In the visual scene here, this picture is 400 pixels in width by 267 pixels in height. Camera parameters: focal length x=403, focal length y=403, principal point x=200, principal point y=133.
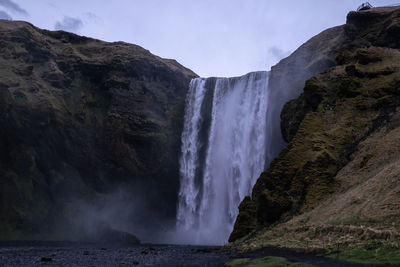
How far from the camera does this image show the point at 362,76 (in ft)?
114

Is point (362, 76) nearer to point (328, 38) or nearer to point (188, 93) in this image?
point (328, 38)

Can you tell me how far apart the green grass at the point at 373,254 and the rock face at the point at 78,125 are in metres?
53.5

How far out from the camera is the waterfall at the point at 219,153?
200 ft

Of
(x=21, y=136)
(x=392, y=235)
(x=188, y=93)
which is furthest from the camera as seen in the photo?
(x=188, y=93)

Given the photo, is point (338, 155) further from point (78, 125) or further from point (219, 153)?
point (78, 125)

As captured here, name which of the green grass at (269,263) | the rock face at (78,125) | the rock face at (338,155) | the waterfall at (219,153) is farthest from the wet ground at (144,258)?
the rock face at (78,125)

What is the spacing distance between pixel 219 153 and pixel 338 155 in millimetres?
37474

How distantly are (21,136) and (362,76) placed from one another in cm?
5012

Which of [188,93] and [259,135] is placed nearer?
[259,135]

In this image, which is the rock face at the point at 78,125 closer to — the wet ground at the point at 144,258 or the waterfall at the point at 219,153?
the waterfall at the point at 219,153

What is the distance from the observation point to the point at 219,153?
66.7 m

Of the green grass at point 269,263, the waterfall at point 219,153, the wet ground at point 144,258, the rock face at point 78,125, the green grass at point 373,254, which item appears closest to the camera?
the green grass at point 373,254

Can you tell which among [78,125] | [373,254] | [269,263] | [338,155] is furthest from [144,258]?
[78,125]

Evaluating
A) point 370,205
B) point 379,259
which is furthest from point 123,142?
point 379,259
